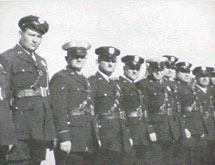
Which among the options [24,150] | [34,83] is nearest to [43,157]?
[24,150]

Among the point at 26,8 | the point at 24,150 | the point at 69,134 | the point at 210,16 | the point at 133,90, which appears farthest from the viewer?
the point at 210,16

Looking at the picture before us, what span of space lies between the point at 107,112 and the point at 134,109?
0.33 meters

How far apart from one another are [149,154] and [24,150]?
1277mm

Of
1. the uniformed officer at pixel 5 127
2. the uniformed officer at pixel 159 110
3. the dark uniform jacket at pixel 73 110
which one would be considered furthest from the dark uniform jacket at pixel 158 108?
the uniformed officer at pixel 5 127

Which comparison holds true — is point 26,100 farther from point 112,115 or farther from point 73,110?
point 112,115

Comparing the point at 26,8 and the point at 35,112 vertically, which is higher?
the point at 26,8

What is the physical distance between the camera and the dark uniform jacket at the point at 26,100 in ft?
6.09

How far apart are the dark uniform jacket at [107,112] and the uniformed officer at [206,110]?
1.27m

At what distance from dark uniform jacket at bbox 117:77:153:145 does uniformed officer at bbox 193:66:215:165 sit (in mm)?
936

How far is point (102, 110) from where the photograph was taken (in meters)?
2.43

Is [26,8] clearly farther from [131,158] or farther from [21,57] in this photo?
[131,158]

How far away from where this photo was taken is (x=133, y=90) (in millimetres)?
2725

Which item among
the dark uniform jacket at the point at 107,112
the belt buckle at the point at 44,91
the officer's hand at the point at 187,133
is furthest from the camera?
the officer's hand at the point at 187,133

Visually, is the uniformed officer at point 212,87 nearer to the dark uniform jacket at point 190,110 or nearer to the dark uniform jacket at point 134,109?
the dark uniform jacket at point 190,110
